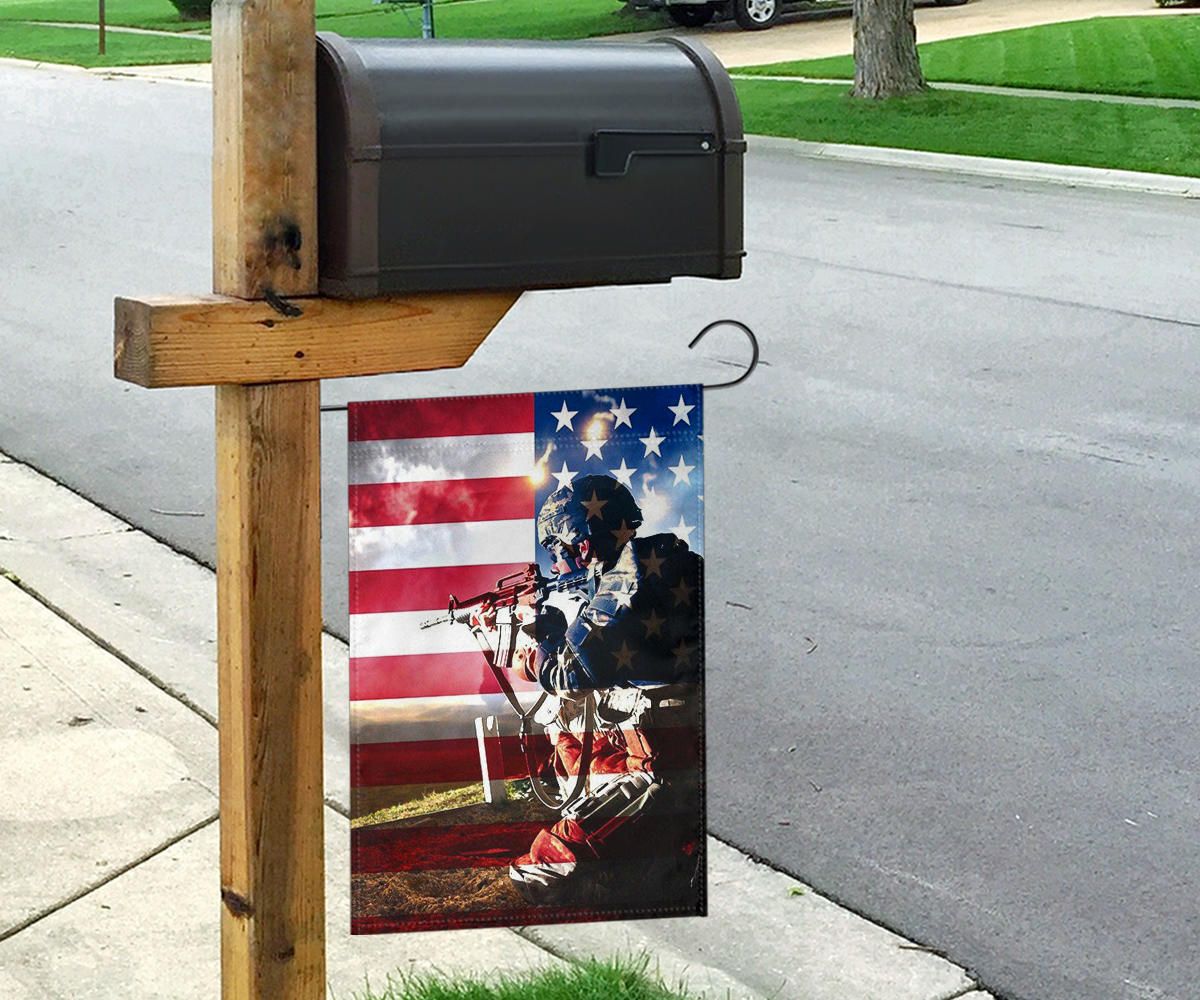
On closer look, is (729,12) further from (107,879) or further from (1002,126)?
(107,879)

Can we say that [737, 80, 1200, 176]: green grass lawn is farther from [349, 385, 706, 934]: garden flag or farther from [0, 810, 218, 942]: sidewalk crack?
[349, 385, 706, 934]: garden flag

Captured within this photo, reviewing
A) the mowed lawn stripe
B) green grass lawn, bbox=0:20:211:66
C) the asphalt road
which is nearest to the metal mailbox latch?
the asphalt road

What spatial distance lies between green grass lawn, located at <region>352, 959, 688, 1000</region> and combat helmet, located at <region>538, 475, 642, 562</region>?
89 cm

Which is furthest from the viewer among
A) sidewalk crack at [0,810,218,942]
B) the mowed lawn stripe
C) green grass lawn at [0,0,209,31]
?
green grass lawn at [0,0,209,31]

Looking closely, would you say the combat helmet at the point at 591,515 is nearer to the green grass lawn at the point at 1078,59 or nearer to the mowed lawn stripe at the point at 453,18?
the green grass lawn at the point at 1078,59

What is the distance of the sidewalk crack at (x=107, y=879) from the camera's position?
151 inches

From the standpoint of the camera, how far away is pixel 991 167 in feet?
→ 53.2

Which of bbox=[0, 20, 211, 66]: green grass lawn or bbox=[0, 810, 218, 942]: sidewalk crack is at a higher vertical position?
bbox=[0, 20, 211, 66]: green grass lawn

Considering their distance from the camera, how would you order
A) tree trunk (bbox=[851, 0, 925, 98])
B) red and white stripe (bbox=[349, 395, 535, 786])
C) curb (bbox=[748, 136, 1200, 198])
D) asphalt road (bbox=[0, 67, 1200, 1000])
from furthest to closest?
tree trunk (bbox=[851, 0, 925, 98]), curb (bbox=[748, 136, 1200, 198]), asphalt road (bbox=[0, 67, 1200, 1000]), red and white stripe (bbox=[349, 395, 535, 786])

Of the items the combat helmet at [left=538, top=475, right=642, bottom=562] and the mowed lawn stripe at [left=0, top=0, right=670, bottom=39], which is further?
the mowed lawn stripe at [left=0, top=0, right=670, bottom=39]

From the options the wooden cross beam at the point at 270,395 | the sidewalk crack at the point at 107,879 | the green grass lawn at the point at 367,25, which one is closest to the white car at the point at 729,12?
the green grass lawn at the point at 367,25

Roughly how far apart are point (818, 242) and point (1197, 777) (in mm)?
8161

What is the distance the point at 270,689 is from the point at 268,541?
0.72 feet

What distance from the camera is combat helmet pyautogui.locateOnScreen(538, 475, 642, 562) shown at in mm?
2975
